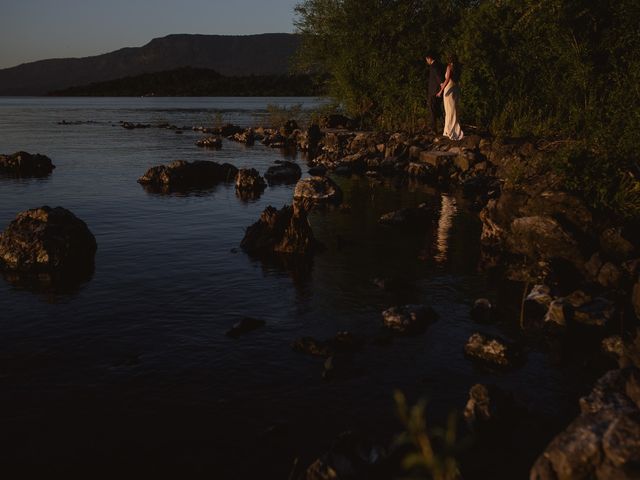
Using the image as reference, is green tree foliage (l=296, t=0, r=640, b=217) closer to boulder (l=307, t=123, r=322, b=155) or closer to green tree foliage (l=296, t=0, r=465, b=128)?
green tree foliage (l=296, t=0, r=465, b=128)

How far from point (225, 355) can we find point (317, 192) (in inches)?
500

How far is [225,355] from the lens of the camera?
8750 mm

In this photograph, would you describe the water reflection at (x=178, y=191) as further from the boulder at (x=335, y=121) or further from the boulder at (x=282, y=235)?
the boulder at (x=335, y=121)

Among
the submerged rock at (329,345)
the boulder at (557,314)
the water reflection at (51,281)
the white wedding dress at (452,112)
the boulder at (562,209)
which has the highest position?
the white wedding dress at (452,112)

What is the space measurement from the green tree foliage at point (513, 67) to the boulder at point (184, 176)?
456 inches

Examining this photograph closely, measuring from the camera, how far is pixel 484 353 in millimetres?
8594

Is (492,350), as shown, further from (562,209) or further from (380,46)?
(380,46)

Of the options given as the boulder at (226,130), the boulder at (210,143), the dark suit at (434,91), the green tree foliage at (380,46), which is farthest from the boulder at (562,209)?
the boulder at (226,130)

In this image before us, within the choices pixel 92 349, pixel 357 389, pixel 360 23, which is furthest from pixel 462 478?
pixel 360 23

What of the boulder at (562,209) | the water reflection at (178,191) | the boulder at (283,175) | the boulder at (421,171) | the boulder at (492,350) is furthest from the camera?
the boulder at (283,175)

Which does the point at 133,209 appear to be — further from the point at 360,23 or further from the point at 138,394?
the point at 360,23

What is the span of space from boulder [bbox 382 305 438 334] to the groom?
55.1 ft

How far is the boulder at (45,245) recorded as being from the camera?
1288 centimetres

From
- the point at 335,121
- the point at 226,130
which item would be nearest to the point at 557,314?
the point at 335,121
